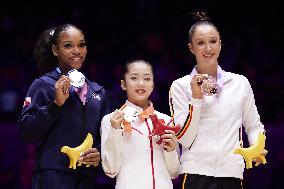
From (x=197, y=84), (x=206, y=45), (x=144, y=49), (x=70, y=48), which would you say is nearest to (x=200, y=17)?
(x=206, y=45)

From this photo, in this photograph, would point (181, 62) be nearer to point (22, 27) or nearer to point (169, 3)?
point (169, 3)

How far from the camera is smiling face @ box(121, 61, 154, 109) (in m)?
3.03

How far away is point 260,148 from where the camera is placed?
2842 millimetres

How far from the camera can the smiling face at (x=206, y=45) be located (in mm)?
3008

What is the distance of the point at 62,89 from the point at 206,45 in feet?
2.48

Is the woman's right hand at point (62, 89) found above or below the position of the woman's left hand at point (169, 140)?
above

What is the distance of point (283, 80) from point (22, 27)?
289 centimetres

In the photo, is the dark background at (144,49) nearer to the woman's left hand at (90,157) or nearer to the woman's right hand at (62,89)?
the woman's left hand at (90,157)

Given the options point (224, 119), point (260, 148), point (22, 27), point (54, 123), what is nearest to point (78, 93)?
point (54, 123)

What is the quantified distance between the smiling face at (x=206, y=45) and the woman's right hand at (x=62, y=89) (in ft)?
2.23

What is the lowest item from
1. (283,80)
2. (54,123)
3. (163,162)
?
(163,162)

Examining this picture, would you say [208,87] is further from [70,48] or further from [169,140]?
[70,48]

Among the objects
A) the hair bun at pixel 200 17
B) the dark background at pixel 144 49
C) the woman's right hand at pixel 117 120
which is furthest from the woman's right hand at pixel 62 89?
the dark background at pixel 144 49

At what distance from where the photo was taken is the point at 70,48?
313 cm
